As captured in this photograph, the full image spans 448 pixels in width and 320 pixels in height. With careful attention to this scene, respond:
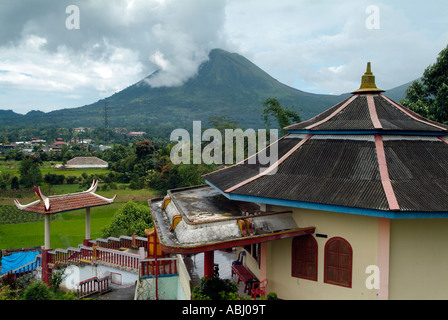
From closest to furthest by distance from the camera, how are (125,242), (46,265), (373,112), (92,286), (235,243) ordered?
(235,243) → (373,112) → (92,286) → (46,265) → (125,242)

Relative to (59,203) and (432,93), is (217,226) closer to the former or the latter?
(59,203)

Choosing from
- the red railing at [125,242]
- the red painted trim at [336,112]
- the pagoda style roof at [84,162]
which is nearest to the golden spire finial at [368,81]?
the red painted trim at [336,112]

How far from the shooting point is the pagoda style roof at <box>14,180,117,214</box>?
15.9m

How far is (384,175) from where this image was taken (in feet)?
30.0

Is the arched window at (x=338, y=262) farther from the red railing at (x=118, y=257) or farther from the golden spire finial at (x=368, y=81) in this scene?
the red railing at (x=118, y=257)

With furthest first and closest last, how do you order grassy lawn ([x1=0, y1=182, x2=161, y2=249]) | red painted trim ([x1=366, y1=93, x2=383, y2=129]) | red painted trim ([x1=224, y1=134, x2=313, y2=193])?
grassy lawn ([x1=0, y1=182, x2=161, y2=249]), red painted trim ([x1=224, y1=134, x2=313, y2=193]), red painted trim ([x1=366, y1=93, x2=383, y2=129])

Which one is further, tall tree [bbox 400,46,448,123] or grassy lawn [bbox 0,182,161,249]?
grassy lawn [bbox 0,182,161,249]

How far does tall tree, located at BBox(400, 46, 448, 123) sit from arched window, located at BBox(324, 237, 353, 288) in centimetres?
1386

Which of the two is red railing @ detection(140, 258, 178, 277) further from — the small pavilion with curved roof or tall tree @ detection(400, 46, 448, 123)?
tall tree @ detection(400, 46, 448, 123)

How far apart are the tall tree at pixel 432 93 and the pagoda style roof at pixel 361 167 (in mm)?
10088

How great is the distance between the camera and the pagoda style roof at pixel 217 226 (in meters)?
8.59

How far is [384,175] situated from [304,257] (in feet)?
9.25

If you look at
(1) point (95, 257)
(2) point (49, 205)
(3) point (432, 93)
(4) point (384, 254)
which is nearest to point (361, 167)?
(4) point (384, 254)

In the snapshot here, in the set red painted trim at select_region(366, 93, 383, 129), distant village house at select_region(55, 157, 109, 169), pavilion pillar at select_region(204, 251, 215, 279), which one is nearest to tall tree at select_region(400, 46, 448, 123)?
red painted trim at select_region(366, 93, 383, 129)
